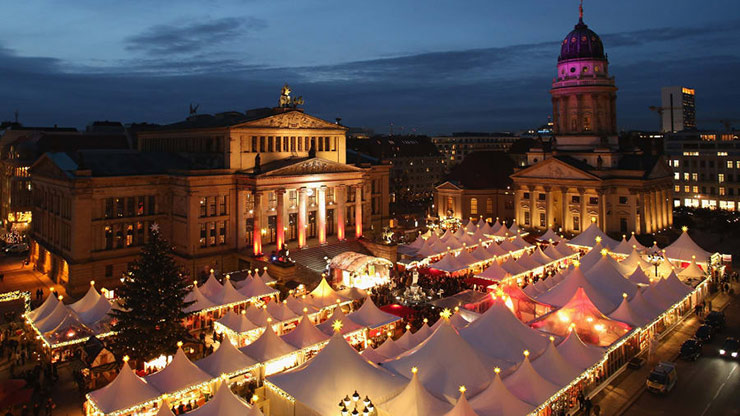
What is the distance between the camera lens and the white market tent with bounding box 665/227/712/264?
4338cm

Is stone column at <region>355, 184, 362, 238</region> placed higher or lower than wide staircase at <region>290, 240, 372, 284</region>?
higher

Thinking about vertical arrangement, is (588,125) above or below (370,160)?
above

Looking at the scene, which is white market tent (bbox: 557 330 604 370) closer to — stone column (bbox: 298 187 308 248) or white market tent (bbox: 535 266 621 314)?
white market tent (bbox: 535 266 621 314)

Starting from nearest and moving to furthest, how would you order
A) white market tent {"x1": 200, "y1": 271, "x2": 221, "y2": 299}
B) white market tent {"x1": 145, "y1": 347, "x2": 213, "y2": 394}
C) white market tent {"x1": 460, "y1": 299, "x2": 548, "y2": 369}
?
white market tent {"x1": 145, "y1": 347, "x2": 213, "y2": 394}
white market tent {"x1": 460, "y1": 299, "x2": 548, "y2": 369}
white market tent {"x1": 200, "y1": 271, "x2": 221, "y2": 299}

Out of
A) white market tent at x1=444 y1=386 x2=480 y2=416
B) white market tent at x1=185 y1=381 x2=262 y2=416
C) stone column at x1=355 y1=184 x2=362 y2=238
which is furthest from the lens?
stone column at x1=355 y1=184 x2=362 y2=238

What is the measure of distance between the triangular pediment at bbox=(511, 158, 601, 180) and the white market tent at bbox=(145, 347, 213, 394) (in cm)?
5254

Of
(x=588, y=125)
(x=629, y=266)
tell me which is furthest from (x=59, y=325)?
(x=588, y=125)

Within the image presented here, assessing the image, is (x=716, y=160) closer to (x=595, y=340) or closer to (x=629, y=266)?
(x=629, y=266)

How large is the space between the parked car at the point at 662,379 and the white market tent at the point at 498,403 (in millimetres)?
8431

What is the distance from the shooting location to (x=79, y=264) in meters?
43.4

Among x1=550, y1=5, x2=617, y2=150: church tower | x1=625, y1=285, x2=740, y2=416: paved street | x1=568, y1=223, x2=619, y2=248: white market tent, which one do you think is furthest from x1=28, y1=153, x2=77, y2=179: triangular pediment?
x1=550, y1=5, x2=617, y2=150: church tower

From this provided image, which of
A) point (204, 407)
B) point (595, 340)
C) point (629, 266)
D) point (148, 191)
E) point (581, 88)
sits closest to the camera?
point (204, 407)

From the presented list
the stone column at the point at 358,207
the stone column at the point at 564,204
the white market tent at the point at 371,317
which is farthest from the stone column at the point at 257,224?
the stone column at the point at 564,204

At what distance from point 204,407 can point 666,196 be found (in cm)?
6539
